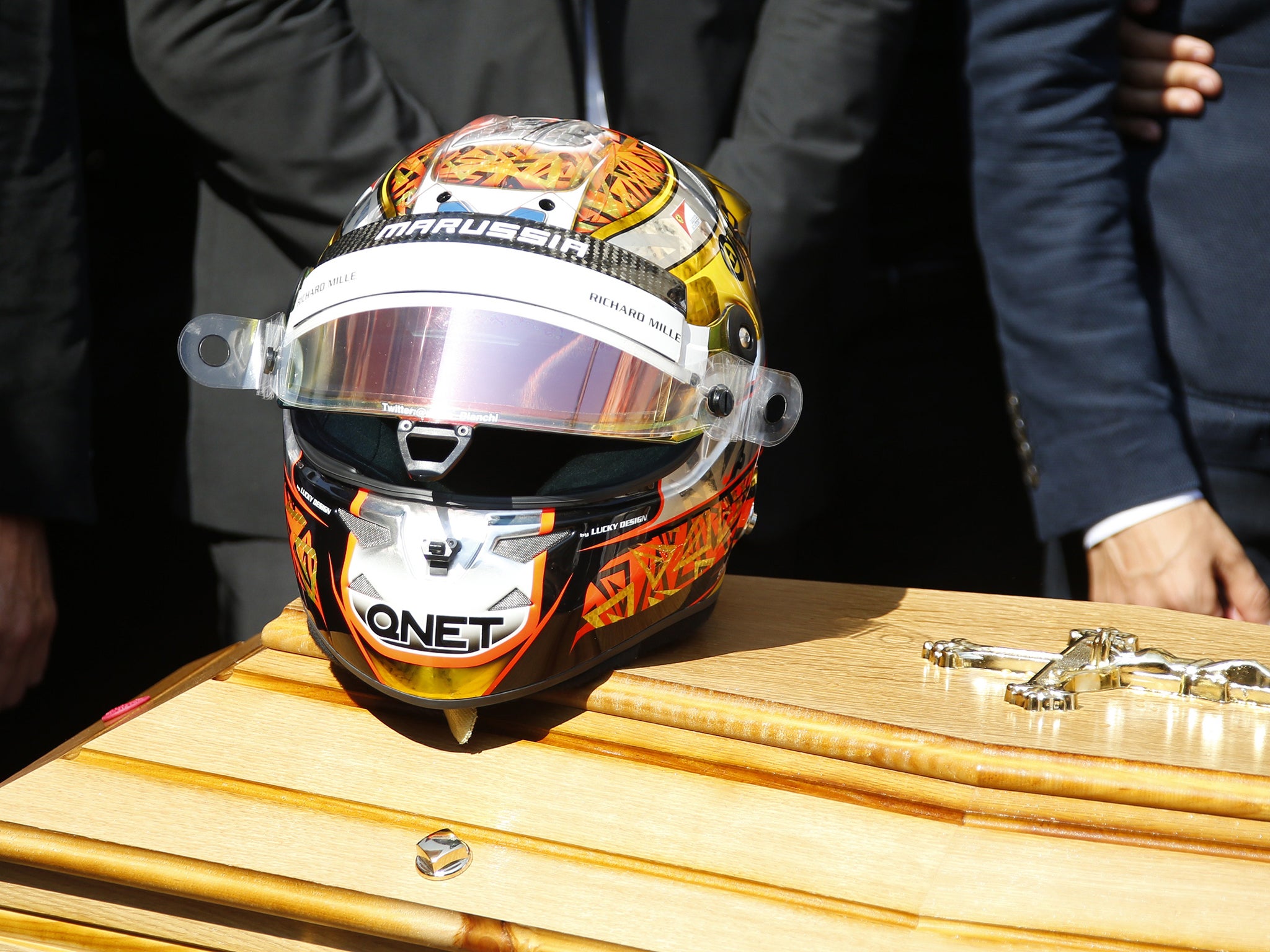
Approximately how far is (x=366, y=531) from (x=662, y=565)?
0.25 metres

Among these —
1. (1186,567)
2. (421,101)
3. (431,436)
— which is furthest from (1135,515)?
(421,101)

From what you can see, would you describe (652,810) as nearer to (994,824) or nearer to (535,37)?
(994,824)

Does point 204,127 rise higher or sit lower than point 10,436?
higher

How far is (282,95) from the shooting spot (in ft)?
3.87

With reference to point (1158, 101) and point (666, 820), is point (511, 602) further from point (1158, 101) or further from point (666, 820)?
point (1158, 101)

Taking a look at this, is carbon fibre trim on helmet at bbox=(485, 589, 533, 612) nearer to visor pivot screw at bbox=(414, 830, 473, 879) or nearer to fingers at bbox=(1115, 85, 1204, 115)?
visor pivot screw at bbox=(414, 830, 473, 879)

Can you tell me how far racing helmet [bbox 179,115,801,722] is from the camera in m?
0.86

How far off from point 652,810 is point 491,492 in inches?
11.5

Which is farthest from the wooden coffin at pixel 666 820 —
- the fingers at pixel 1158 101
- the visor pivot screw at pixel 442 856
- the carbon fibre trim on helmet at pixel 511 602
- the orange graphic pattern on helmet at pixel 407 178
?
the fingers at pixel 1158 101

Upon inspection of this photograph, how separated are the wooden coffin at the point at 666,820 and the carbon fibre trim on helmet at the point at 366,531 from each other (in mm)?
155

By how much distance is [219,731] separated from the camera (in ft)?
2.94

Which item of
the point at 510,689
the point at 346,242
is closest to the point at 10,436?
the point at 346,242

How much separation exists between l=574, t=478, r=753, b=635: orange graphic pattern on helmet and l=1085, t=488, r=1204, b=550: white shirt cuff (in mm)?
506

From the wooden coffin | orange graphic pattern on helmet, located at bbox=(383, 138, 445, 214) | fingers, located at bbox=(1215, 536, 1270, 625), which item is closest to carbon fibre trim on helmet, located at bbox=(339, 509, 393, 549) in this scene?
the wooden coffin
